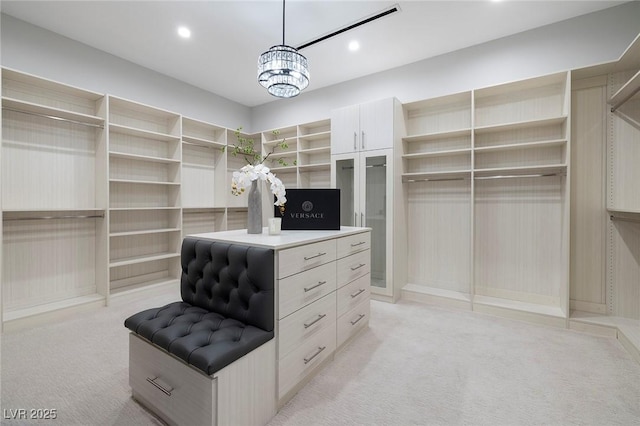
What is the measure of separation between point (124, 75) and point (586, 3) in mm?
5249

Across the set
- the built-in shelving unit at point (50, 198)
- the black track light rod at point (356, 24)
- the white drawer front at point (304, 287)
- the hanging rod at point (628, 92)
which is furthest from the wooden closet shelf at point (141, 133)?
the hanging rod at point (628, 92)

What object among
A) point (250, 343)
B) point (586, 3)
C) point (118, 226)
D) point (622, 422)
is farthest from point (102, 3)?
point (622, 422)

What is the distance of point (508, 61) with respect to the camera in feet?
10.6

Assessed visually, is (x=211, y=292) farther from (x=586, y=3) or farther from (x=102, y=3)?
(x=586, y=3)

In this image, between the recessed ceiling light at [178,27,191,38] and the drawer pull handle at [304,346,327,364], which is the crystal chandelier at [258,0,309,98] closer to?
the recessed ceiling light at [178,27,191,38]

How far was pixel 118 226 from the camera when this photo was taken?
378 centimetres

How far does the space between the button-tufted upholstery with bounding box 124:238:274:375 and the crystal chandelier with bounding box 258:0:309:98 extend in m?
1.45

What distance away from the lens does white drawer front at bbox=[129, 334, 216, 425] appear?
4.28ft

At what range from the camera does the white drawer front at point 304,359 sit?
65.5 inches

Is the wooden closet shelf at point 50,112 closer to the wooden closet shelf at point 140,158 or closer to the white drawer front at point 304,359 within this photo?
the wooden closet shelf at point 140,158

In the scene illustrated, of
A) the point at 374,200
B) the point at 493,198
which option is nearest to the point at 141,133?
the point at 374,200

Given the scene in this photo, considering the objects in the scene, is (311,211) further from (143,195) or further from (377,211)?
(143,195)

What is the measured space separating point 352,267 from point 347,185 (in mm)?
1762

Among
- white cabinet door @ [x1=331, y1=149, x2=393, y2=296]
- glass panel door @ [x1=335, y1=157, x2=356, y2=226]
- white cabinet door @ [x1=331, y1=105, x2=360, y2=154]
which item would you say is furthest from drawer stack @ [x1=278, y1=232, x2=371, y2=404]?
white cabinet door @ [x1=331, y1=105, x2=360, y2=154]
